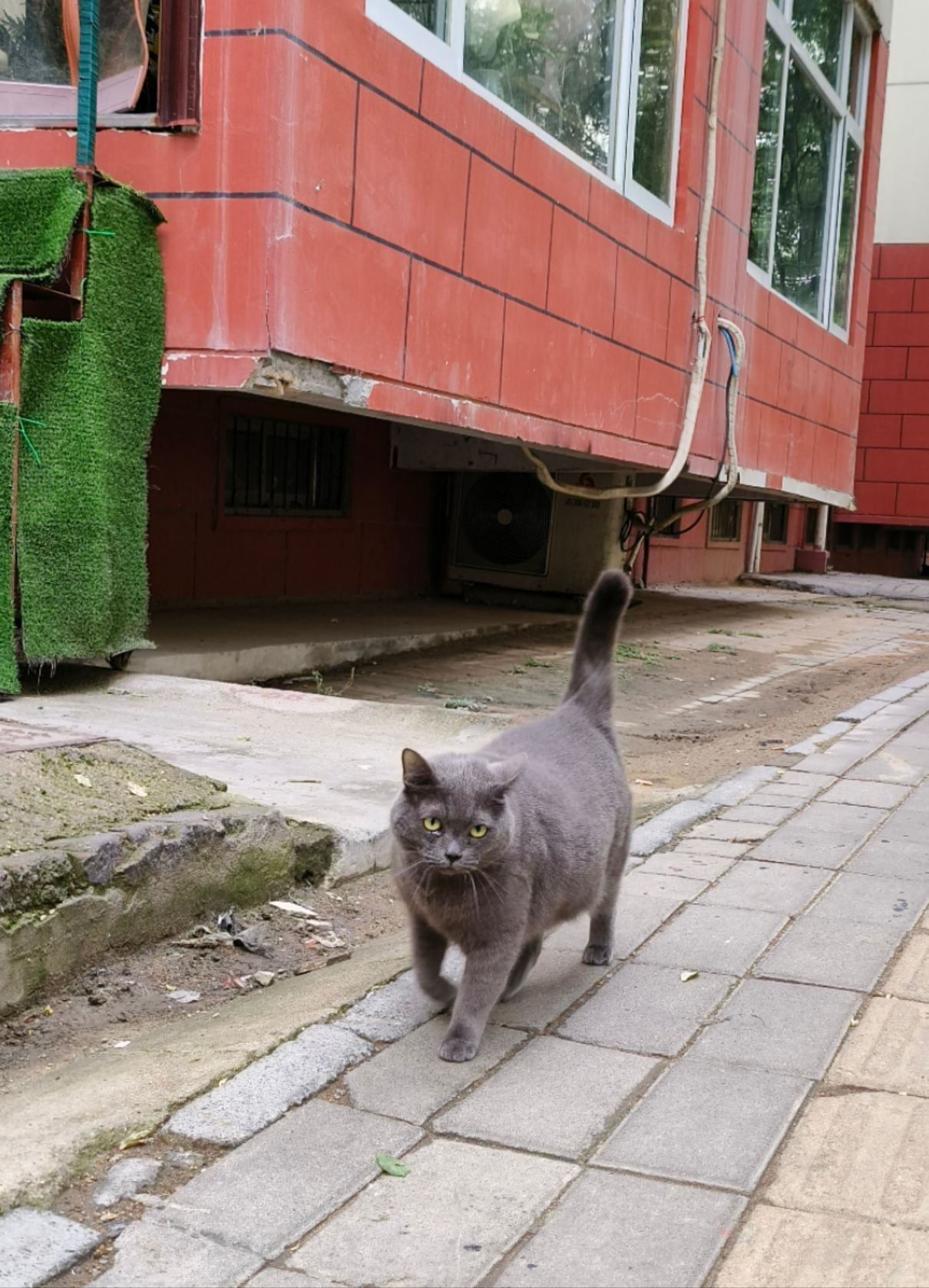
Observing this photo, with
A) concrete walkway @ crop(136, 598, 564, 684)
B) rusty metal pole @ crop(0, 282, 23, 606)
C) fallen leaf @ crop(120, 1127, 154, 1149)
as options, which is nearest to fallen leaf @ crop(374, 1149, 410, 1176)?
fallen leaf @ crop(120, 1127, 154, 1149)

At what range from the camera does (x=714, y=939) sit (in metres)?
3.39

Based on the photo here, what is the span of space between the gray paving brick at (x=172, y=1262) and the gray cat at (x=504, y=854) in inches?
31.2

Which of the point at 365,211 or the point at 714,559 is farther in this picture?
the point at 714,559

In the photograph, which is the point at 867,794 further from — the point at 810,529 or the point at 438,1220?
the point at 810,529

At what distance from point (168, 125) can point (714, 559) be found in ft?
45.2

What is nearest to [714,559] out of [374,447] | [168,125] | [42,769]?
[374,447]

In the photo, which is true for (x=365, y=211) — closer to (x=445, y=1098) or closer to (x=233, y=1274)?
(x=445, y=1098)

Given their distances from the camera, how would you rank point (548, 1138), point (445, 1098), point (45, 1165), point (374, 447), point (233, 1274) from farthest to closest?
point (374, 447) → point (445, 1098) → point (548, 1138) → point (45, 1165) → point (233, 1274)

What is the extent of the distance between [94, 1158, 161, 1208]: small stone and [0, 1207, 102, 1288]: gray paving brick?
0.29 ft

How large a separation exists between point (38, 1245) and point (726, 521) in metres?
17.8

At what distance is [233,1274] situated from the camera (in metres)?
1.82

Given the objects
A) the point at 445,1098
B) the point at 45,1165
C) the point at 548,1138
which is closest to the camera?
the point at 45,1165

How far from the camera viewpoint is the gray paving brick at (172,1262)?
1806mm

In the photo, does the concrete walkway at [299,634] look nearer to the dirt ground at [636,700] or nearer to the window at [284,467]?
the dirt ground at [636,700]
